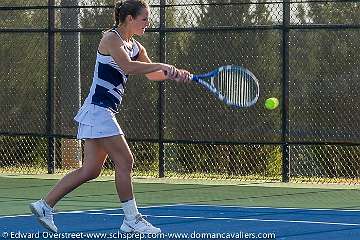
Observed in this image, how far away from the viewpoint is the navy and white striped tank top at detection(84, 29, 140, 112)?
25.7 feet

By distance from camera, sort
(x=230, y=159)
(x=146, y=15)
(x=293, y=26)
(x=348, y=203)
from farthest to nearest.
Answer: (x=230, y=159) < (x=293, y=26) < (x=348, y=203) < (x=146, y=15)

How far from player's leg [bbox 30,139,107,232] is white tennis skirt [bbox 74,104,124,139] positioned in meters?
0.09

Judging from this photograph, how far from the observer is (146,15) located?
784 cm

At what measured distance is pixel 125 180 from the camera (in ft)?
25.5

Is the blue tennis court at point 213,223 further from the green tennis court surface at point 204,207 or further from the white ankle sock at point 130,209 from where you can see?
the white ankle sock at point 130,209

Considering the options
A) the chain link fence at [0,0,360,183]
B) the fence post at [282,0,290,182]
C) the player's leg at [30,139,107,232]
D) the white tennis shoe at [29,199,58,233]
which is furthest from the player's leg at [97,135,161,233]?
the fence post at [282,0,290,182]

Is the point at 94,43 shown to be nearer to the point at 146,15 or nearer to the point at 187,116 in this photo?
the point at 187,116

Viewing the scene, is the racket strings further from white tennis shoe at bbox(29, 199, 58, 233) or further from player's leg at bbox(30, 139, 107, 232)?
white tennis shoe at bbox(29, 199, 58, 233)

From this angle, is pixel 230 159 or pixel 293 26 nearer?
pixel 293 26

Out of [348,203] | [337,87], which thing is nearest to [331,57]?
[337,87]

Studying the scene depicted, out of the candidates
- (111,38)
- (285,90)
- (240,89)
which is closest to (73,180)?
(111,38)

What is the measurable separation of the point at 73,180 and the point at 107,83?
0.70 metres

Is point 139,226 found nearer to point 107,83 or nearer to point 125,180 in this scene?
point 125,180

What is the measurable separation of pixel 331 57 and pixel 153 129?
2322mm
